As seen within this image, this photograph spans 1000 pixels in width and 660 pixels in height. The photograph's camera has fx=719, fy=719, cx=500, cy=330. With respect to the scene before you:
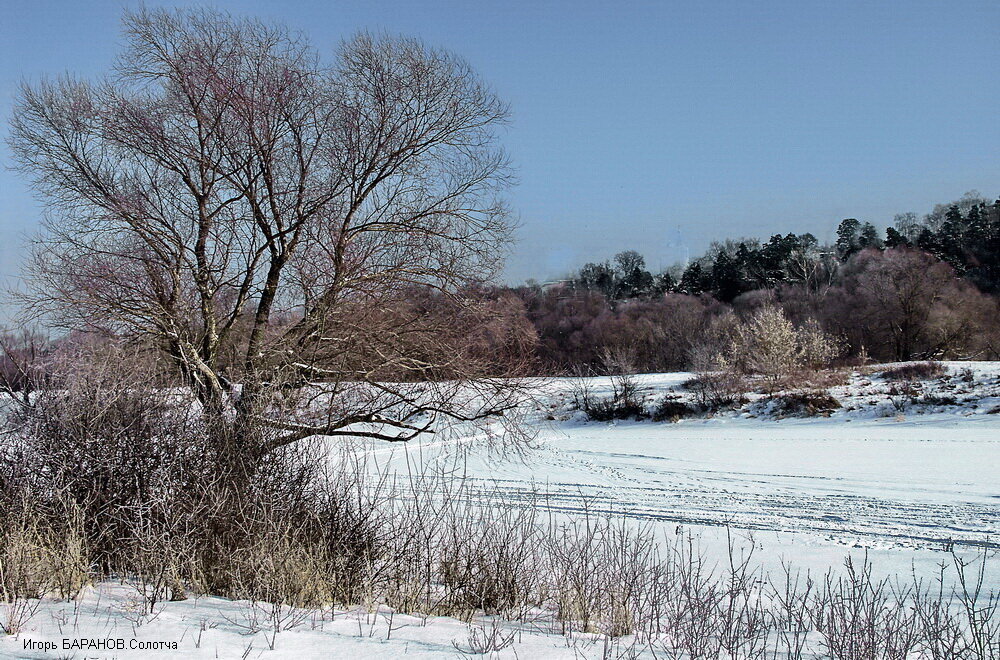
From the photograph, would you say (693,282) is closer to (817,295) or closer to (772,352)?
(817,295)

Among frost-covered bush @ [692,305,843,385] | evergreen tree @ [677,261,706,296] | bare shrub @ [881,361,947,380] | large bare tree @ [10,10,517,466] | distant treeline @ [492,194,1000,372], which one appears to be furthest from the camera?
evergreen tree @ [677,261,706,296]

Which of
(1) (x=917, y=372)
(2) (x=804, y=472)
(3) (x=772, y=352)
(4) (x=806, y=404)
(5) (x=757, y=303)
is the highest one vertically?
(5) (x=757, y=303)

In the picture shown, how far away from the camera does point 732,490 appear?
14.8 metres

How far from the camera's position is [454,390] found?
1102cm

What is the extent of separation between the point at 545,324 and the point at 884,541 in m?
7.26

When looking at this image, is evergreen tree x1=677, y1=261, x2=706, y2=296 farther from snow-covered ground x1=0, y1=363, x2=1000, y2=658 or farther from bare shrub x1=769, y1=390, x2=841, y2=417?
bare shrub x1=769, y1=390, x2=841, y2=417

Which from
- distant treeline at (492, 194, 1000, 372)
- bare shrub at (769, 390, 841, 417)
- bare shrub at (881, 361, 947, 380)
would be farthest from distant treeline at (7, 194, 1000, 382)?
bare shrub at (769, 390, 841, 417)

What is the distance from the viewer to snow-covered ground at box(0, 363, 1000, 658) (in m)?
4.41

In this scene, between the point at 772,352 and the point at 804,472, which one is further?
the point at 772,352

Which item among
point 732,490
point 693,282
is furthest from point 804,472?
point 693,282

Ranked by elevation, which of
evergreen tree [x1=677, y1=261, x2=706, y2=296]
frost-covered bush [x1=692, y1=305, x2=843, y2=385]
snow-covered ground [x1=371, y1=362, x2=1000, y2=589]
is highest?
evergreen tree [x1=677, y1=261, x2=706, y2=296]

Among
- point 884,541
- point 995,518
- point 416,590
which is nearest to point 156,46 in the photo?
point 416,590

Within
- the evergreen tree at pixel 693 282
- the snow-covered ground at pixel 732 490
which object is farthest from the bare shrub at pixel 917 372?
the evergreen tree at pixel 693 282

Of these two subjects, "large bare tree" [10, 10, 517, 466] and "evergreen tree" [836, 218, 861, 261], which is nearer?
"large bare tree" [10, 10, 517, 466]
